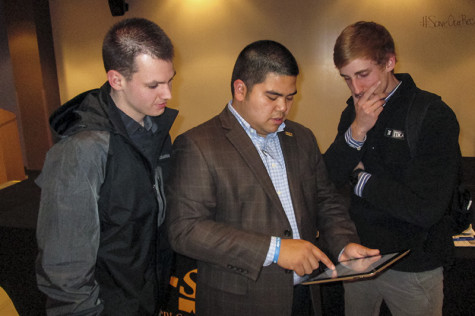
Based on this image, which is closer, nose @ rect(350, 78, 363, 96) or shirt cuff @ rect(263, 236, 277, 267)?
shirt cuff @ rect(263, 236, 277, 267)

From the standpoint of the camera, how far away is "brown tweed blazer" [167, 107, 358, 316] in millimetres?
1057

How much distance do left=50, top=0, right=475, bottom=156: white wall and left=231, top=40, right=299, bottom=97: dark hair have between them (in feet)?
14.1

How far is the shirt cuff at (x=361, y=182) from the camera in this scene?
1334mm

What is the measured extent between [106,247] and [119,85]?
578 millimetres

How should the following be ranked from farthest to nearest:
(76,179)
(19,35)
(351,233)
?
(19,35) < (351,233) < (76,179)

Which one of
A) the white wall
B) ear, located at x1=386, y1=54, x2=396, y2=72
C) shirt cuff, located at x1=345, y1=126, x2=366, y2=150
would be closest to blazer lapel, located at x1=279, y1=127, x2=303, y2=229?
shirt cuff, located at x1=345, y1=126, x2=366, y2=150

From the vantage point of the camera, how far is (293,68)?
119cm

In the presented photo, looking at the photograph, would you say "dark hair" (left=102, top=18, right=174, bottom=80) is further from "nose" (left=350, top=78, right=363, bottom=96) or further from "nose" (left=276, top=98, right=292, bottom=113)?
"nose" (left=350, top=78, right=363, bottom=96)

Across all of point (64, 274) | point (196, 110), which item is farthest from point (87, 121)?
point (196, 110)

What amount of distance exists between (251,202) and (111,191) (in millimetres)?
482

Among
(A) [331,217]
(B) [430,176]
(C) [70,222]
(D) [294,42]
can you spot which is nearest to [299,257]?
(A) [331,217]

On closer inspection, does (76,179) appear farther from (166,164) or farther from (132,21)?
(132,21)

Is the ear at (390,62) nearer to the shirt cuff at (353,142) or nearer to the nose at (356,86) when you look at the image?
the nose at (356,86)

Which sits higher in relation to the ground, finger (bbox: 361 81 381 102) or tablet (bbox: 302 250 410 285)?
finger (bbox: 361 81 381 102)
